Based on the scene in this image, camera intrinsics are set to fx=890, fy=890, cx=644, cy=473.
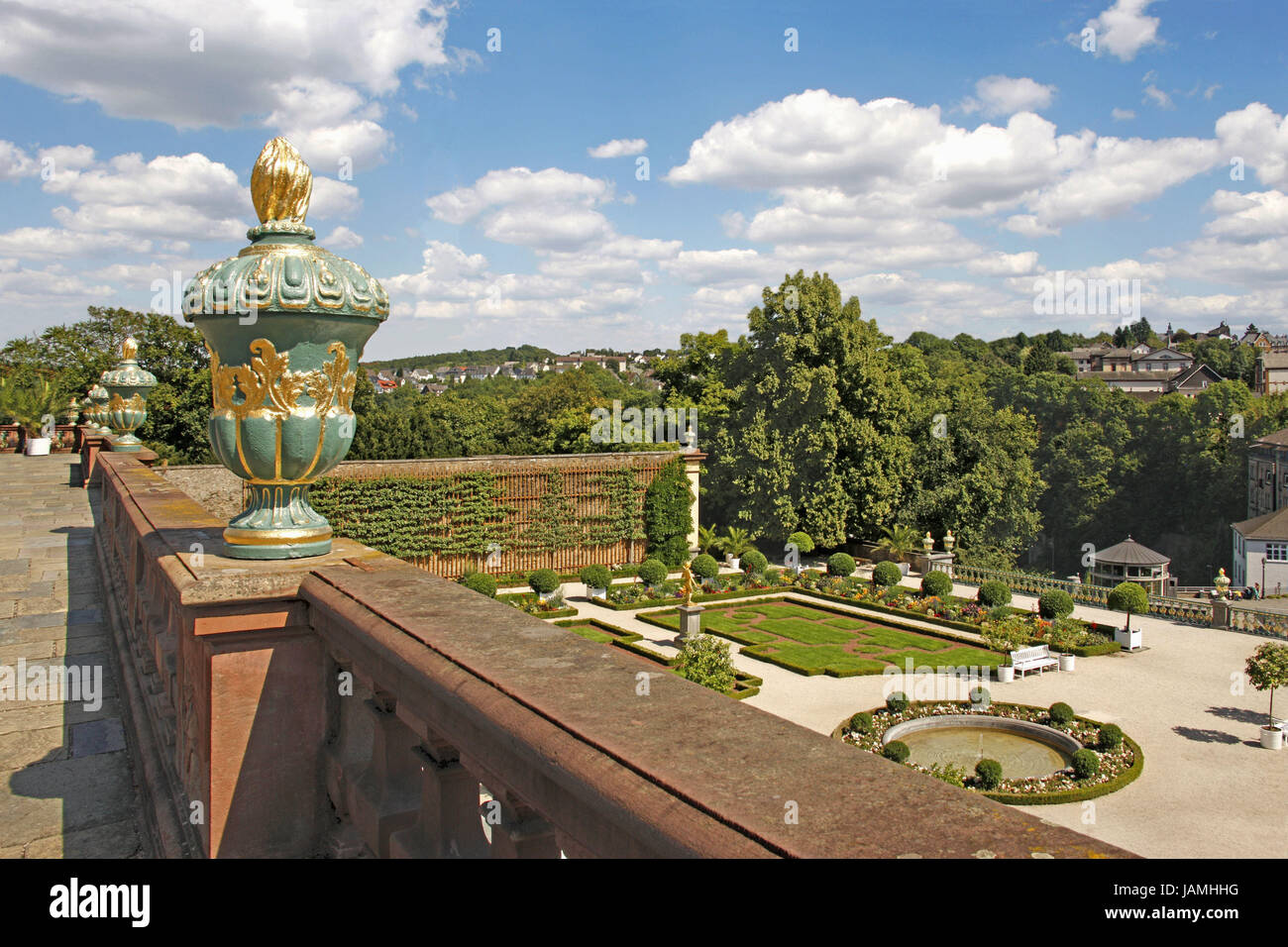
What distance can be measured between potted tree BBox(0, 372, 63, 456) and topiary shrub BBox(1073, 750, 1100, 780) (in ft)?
84.1

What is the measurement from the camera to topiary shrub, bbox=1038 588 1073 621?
72.9 ft

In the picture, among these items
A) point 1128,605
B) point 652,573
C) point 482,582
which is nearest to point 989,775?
point 1128,605

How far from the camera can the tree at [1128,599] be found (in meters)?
22.7

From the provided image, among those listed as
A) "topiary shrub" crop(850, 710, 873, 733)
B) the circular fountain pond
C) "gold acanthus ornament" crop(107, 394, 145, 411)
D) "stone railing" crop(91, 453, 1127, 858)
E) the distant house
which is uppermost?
the distant house

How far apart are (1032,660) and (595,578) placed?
38.7 feet

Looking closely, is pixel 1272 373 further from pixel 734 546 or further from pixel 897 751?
pixel 897 751

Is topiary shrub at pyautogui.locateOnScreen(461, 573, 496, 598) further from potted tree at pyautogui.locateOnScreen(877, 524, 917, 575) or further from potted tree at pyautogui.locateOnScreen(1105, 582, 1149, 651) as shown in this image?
potted tree at pyautogui.locateOnScreen(1105, 582, 1149, 651)

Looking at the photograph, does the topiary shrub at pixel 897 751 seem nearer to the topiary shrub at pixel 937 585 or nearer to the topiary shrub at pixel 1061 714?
the topiary shrub at pixel 1061 714

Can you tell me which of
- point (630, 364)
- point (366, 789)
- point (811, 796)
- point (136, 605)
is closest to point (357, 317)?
point (366, 789)

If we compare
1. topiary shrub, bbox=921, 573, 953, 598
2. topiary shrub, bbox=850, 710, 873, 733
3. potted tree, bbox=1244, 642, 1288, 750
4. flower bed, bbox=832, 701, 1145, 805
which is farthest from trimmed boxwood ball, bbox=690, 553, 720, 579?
potted tree, bbox=1244, 642, 1288, 750
